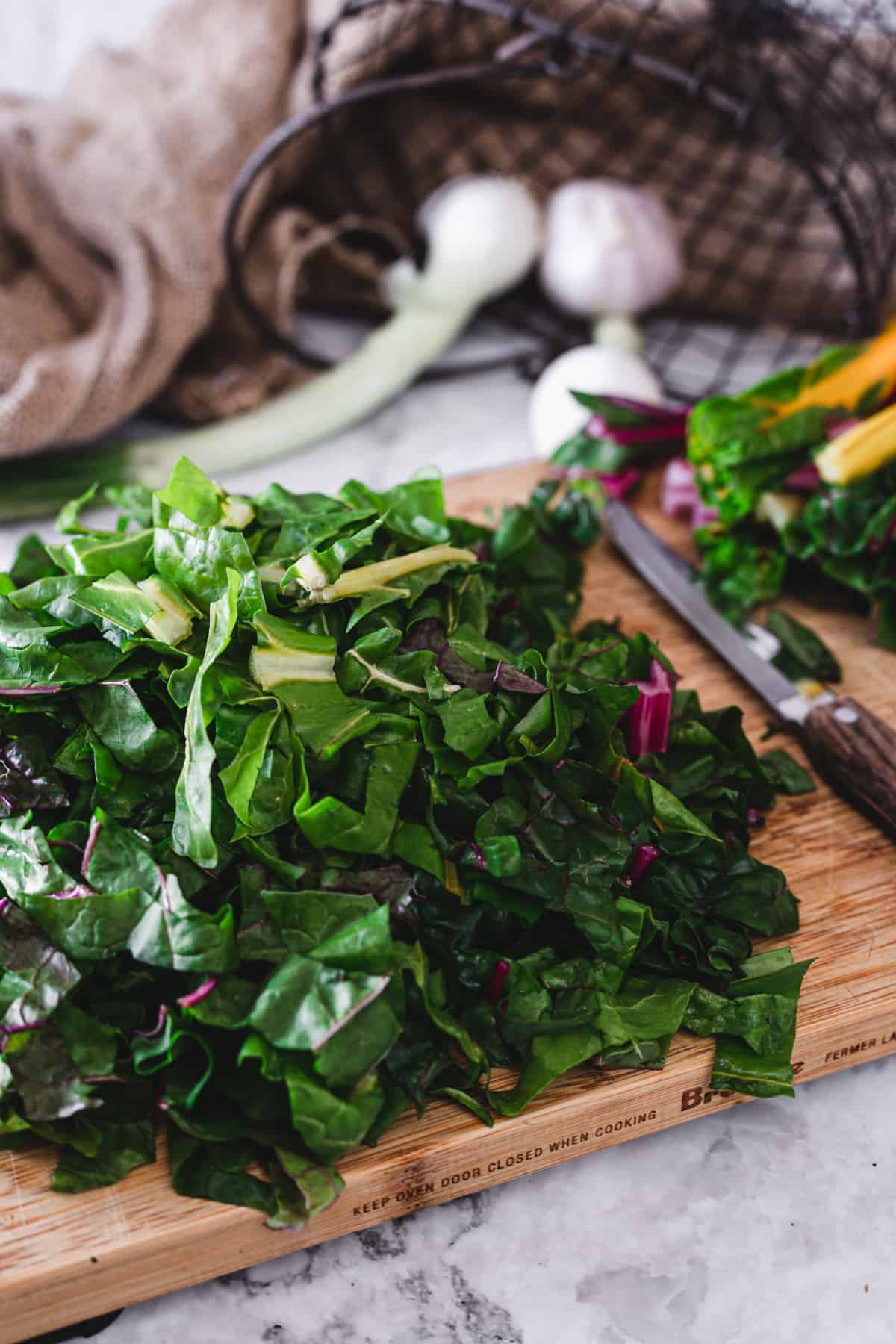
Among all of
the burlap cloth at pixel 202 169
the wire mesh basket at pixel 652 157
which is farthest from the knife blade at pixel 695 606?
the burlap cloth at pixel 202 169

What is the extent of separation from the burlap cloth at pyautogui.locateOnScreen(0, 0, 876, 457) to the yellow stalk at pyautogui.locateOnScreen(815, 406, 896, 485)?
43.3 inches

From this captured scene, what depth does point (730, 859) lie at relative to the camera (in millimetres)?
1312

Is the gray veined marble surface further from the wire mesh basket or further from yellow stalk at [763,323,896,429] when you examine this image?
the wire mesh basket

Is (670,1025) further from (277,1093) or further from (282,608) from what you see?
(282,608)

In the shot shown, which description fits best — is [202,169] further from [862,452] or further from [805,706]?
[805,706]

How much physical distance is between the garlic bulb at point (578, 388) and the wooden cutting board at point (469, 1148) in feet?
2.99

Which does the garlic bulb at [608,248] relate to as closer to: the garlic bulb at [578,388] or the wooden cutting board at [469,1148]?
the garlic bulb at [578,388]

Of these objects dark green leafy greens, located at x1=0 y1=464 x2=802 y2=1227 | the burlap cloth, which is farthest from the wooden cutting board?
the burlap cloth

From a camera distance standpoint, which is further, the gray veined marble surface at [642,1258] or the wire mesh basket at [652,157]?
the wire mesh basket at [652,157]

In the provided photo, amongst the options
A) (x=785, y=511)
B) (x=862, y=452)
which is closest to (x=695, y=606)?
(x=785, y=511)

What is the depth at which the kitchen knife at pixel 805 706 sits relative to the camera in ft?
4.73

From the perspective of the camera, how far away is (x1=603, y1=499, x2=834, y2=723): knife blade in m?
1.59

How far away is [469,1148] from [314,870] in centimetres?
30

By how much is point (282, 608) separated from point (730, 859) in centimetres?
57
